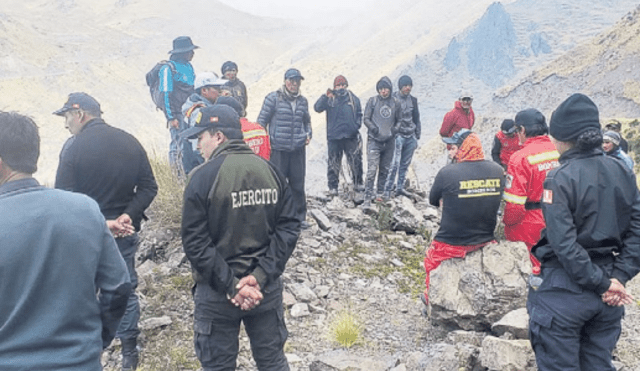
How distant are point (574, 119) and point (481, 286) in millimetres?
1905

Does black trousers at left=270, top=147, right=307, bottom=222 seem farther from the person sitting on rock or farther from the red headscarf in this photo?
the red headscarf

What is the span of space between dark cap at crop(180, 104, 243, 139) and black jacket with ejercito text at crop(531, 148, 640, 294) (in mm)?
1645

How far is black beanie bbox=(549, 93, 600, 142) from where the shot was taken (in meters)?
2.53

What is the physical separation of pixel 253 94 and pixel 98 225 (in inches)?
1604

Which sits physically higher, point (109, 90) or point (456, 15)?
point (456, 15)

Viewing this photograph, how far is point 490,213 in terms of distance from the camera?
164 inches

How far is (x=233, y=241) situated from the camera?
2.67 meters

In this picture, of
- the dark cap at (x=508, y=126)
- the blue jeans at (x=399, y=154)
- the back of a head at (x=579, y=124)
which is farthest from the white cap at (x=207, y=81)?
the dark cap at (x=508, y=126)

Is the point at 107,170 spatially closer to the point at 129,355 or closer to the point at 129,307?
the point at 129,307

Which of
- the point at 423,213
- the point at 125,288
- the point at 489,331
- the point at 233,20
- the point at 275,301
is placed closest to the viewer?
the point at 125,288

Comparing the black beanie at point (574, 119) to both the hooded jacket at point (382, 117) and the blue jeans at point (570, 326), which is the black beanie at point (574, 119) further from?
the hooded jacket at point (382, 117)

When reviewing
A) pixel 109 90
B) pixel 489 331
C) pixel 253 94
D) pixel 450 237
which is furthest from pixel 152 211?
pixel 253 94

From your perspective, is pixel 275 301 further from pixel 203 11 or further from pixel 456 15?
pixel 203 11

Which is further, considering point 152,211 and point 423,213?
point 423,213
